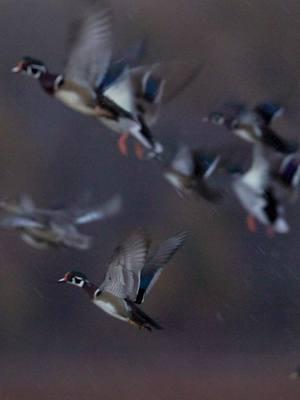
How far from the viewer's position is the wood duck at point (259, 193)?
1.24 m

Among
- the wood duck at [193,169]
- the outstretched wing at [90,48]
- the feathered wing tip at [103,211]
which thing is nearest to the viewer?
the outstretched wing at [90,48]

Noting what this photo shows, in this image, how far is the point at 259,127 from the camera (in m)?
1.23

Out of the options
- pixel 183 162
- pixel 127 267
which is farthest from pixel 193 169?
pixel 127 267

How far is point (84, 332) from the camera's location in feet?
4.85

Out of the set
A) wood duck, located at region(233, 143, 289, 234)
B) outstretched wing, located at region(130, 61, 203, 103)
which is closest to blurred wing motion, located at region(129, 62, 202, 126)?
outstretched wing, located at region(130, 61, 203, 103)

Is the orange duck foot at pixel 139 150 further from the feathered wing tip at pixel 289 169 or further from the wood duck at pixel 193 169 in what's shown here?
the feathered wing tip at pixel 289 169

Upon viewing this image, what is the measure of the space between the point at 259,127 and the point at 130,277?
0.67ft

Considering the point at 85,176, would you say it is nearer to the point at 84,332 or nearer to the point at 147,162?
the point at 147,162

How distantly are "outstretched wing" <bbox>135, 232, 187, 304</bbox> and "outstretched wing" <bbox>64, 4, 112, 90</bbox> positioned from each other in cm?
19

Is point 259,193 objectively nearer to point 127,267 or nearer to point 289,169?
point 289,169

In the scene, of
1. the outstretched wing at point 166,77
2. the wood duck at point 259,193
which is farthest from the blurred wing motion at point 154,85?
the wood duck at point 259,193

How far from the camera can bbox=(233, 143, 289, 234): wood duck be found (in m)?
1.24

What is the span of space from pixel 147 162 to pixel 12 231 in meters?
0.19

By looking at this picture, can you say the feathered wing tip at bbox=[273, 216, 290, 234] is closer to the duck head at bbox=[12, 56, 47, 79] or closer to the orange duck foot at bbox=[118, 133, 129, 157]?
the orange duck foot at bbox=[118, 133, 129, 157]
